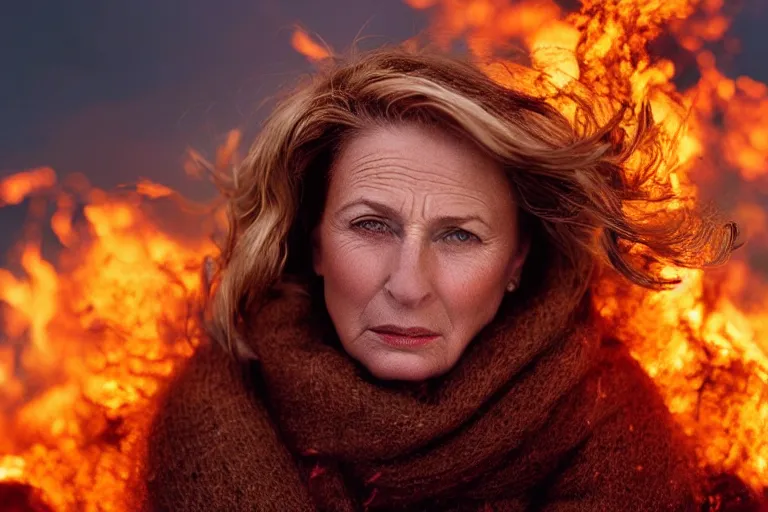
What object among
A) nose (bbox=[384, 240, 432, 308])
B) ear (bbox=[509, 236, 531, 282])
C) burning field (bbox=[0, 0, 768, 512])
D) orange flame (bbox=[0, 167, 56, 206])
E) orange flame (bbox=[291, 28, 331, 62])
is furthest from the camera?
orange flame (bbox=[0, 167, 56, 206])

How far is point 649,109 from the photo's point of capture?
10.2 feet

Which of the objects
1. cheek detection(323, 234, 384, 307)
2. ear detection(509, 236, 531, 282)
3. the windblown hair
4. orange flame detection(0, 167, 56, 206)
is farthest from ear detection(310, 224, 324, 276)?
orange flame detection(0, 167, 56, 206)

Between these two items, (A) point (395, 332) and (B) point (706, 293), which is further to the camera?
(B) point (706, 293)

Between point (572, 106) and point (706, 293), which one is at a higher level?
point (572, 106)

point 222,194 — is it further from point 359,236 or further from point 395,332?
point 395,332

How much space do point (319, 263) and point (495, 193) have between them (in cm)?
73

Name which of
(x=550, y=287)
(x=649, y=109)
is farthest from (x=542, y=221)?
(x=649, y=109)

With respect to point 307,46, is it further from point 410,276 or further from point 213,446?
point 213,446

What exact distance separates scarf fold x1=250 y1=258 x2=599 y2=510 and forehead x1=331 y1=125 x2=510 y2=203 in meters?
0.50

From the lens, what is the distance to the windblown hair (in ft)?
9.48

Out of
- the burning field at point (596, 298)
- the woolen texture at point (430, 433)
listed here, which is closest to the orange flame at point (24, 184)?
the burning field at point (596, 298)

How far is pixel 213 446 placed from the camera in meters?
2.87

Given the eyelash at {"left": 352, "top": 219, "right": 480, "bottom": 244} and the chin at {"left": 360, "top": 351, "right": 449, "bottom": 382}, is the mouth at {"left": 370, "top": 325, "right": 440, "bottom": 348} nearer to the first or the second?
the chin at {"left": 360, "top": 351, "right": 449, "bottom": 382}

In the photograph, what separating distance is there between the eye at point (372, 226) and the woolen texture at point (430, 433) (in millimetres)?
444
